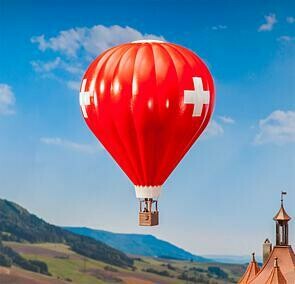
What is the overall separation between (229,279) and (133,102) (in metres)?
16.6

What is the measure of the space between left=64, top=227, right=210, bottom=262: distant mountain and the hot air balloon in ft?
52.1

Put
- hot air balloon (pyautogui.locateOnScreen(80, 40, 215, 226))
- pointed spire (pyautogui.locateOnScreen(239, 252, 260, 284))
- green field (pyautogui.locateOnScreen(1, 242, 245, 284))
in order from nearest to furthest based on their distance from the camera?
hot air balloon (pyautogui.locateOnScreen(80, 40, 215, 226))
pointed spire (pyautogui.locateOnScreen(239, 252, 260, 284))
green field (pyautogui.locateOnScreen(1, 242, 245, 284))

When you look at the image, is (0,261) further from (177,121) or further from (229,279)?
(177,121)

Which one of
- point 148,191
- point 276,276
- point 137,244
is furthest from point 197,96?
point 137,244

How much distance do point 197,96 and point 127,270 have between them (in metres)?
18.3

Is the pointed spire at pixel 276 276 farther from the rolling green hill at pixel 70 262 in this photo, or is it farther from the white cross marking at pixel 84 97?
the rolling green hill at pixel 70 262

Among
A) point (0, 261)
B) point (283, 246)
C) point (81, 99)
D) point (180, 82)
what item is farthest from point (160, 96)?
point (0, 261)

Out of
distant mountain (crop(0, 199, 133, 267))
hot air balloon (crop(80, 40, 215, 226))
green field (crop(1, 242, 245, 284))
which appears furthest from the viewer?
distant mountain (crop(0, 199, 133, 267))

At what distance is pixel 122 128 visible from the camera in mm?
8344

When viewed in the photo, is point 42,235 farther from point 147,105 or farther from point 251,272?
point 147,105

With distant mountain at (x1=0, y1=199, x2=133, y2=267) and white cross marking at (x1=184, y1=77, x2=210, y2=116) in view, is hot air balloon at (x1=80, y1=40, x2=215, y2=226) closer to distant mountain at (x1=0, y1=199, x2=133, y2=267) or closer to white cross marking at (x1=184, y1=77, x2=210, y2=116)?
white cross marking at (x1=184, y1=77, x2=210, y2=116)

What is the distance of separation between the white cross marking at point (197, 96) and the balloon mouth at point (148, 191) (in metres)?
0.74

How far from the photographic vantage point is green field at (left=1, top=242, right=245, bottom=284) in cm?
2458

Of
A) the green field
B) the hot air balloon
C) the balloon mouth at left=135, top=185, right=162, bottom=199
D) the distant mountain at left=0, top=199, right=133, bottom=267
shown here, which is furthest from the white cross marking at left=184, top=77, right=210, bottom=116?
the distant mountain at left=0, top=199, right=133, bottom=267
